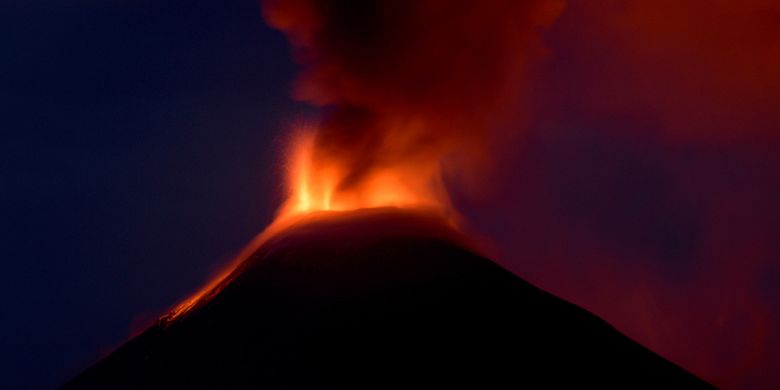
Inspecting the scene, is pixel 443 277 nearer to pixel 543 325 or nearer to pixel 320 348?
pixel 543 325

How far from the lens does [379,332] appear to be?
1203 cm

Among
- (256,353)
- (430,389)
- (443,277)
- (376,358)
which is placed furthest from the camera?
(443,277)

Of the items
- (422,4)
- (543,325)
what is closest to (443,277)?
(543,325)

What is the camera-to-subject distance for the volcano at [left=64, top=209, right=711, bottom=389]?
434 inches

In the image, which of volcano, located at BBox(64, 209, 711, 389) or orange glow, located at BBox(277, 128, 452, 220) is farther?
orange glow, located at BBox(277, 128, 452, 220)

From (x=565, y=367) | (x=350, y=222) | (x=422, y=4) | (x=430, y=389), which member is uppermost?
(x=422, y=4)

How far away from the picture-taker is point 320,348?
460 inches

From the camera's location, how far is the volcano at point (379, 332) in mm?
11016

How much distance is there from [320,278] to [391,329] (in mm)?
3046

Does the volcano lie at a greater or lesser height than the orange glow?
lesser

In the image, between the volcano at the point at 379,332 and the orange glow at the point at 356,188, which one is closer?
the volcano at the point at 379,332

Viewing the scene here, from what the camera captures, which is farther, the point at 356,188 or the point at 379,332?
the point at 356,188

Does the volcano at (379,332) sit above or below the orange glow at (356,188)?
below

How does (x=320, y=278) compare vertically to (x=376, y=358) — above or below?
above
